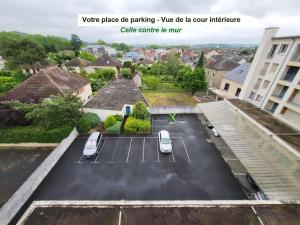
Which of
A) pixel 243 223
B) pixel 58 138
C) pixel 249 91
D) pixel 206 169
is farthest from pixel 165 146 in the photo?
pixel 249 91

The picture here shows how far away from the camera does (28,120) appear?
68.3 feet

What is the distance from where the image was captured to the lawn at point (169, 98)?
120ft

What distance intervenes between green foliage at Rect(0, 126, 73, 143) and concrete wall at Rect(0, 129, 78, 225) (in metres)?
1.33

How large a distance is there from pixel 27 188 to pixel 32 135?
842 cm

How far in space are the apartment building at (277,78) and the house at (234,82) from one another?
531 centimetres

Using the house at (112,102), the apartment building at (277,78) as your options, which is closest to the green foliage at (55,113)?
the house at (112,102)

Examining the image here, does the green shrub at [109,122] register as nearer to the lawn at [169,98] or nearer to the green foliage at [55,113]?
the green foliage at [55,113]

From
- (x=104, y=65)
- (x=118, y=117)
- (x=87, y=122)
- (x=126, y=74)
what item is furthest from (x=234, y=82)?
(x=104, y=65)

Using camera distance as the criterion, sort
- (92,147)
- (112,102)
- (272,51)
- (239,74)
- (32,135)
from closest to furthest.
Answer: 1. (92,147)
2. (32,135)
3. (272,51)
4. (112,102)
5. (239,74)

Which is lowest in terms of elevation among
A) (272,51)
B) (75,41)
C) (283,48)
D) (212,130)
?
(212,130)

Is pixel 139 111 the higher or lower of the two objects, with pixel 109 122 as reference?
higher

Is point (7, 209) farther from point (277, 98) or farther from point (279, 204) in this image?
point (277, 98)

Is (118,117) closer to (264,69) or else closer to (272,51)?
(264,69)

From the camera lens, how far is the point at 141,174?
16.1m
